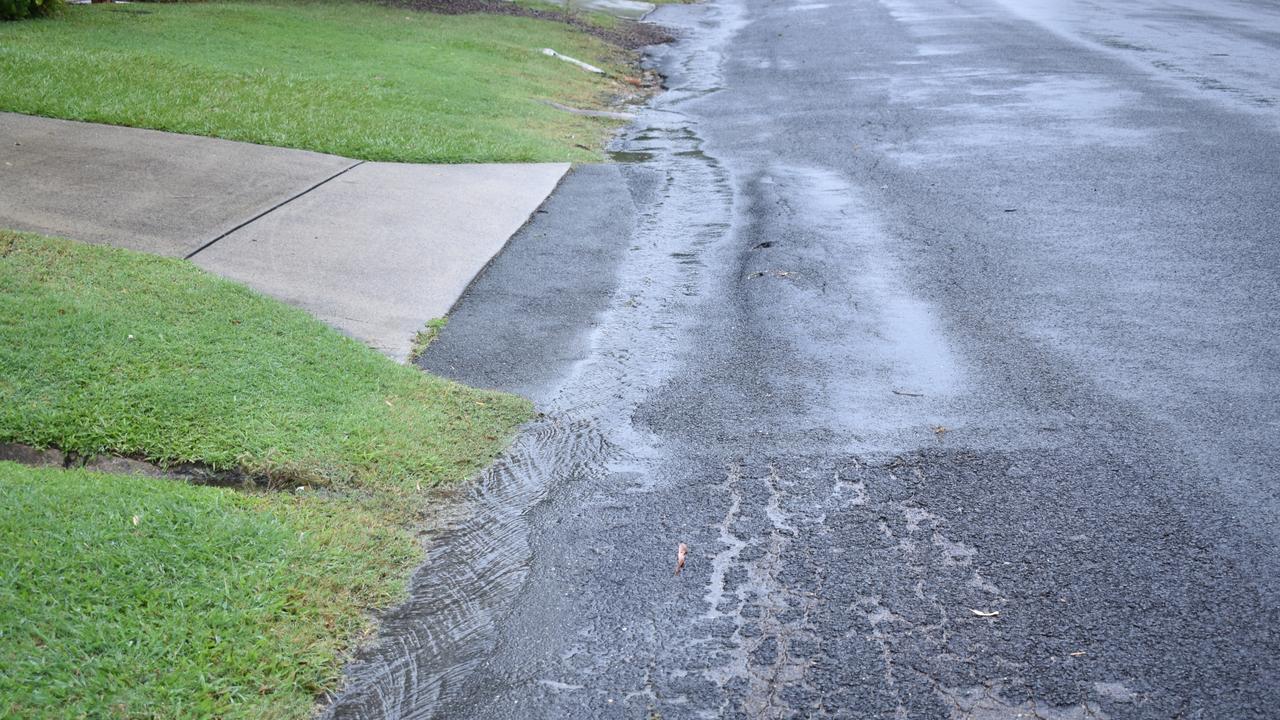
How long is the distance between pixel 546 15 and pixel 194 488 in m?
19.1

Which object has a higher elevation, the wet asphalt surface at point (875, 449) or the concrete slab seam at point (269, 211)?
the concrete slab seam at point (269, 211)

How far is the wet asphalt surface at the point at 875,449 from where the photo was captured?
341 cm

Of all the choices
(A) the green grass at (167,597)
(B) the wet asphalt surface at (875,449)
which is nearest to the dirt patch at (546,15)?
(B) the wet asphalt surface at (875,449)

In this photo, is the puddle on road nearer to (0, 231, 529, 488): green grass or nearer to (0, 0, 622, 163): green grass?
(0, 231, 529, 488): green grass

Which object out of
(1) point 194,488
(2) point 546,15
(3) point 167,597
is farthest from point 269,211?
(2) point 546,15

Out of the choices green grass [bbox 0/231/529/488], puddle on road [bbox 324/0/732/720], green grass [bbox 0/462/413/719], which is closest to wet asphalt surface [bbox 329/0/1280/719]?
puddle on road [bbox 324/0/732/720]

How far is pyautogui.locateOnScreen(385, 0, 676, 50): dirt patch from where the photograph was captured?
20.4 m

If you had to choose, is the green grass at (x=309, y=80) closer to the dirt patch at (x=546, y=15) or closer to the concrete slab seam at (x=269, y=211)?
the concrete slab seam at (x=269, y=211)

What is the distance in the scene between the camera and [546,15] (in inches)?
863

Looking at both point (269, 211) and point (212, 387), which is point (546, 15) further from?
point (212, 387)

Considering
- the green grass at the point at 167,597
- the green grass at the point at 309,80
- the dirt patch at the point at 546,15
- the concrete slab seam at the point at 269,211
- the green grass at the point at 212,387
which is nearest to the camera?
the green grass at the point at 167,597

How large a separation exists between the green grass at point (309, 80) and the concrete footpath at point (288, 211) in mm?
523

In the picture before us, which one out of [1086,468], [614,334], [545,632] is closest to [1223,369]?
[1086,468]

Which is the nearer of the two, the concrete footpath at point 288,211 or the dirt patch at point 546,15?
the concrete footpath at point 288,211
